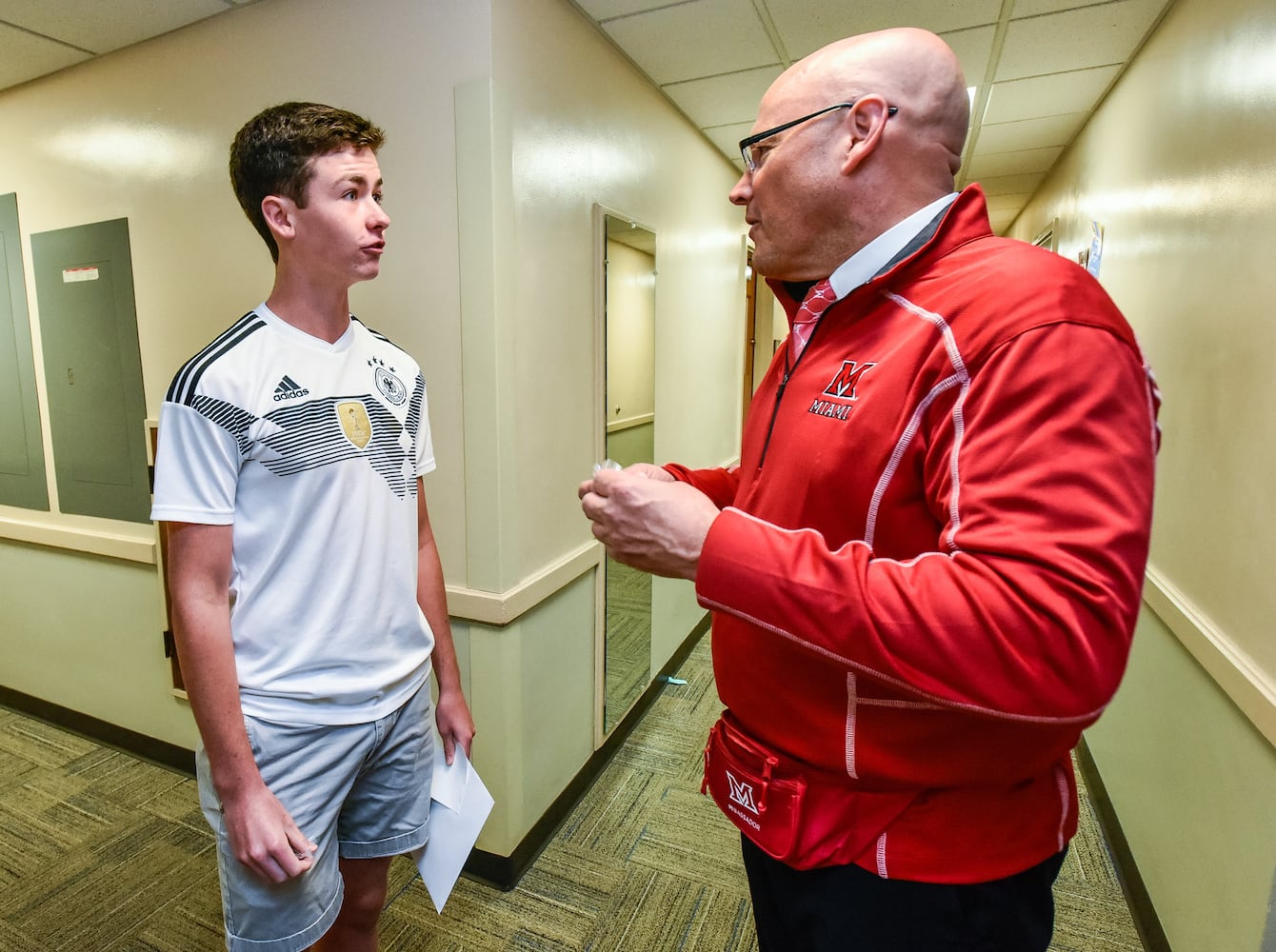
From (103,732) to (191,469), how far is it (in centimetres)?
209

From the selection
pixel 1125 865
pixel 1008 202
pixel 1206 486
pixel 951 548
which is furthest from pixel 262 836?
pixel 1008 202

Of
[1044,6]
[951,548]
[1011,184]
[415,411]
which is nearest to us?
[951,548]

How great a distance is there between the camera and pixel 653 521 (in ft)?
2.31

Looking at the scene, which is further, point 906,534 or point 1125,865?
point 1125,865

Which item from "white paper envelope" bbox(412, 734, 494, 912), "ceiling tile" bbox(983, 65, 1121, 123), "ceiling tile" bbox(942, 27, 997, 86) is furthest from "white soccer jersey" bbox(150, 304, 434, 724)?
"ceiling tile" bbox(983, 65, 1121, 123)

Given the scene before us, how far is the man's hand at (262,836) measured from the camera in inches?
39.4

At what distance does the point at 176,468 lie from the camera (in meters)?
0.98

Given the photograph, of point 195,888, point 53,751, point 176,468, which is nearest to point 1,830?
point 53,751

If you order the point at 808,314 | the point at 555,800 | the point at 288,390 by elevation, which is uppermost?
the point at 808,314

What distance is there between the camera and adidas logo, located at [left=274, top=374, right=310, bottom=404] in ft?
3.48

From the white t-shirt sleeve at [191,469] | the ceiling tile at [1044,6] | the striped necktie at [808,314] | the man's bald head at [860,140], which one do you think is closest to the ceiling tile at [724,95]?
the ceiling tile at [1044,6]

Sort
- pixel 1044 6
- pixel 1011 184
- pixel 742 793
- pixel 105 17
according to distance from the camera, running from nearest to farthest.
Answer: pixel 742 793 < pixel 105 17 < pixel 1044 6 < pixel 1011 184

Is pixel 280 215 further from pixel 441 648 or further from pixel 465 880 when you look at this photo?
pixel 465 880

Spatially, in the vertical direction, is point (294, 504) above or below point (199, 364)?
below
